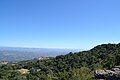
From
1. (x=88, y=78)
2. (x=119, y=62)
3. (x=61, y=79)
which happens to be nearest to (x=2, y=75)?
(x=61, y=79)

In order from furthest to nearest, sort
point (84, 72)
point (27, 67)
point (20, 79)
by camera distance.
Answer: point (27, 67)
point (20, 79)
point (84, 72)

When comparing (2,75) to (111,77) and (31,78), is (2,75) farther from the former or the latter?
(111,77)

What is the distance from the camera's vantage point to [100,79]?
4706 centimetres

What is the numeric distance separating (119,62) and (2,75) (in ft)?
179

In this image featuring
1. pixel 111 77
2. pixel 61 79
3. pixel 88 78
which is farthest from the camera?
pixel 61 79

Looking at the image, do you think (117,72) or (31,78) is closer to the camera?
(117,72)

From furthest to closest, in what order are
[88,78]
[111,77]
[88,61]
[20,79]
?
1. [88,61]
2. [20,79]
3. [88,78]
4. [111,77]

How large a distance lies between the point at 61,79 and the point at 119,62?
14817 millimetres

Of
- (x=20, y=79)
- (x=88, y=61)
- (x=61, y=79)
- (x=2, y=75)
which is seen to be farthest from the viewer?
(x=88, y=61)

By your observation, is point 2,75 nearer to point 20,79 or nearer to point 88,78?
point 20,79

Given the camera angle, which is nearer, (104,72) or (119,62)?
(104,72)

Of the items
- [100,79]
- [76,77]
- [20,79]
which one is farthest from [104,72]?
[20,79]

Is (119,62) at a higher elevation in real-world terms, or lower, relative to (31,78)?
higher

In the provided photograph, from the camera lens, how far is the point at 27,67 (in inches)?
5482
